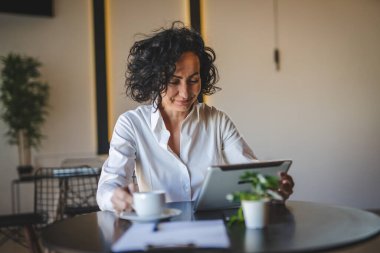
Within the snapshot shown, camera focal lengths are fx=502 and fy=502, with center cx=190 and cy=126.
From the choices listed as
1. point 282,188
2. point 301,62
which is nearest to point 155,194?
point 282,188

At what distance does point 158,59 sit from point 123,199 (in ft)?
2.20

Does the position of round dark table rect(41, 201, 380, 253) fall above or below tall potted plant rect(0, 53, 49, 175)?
below

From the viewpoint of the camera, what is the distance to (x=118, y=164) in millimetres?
1837

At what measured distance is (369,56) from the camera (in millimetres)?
5887

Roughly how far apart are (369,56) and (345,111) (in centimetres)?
70

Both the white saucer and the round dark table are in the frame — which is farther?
the white saucer

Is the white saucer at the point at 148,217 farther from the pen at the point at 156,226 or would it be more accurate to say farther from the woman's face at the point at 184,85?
the woman's face at the point at 184,85

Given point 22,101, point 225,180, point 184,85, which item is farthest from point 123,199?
point 22,101

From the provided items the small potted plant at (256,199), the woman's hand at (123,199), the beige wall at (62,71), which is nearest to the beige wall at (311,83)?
the beige wall at (62,71)

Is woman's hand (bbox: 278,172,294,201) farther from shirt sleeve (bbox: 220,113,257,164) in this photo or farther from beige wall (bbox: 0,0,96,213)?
beige wall (bbox: 0,0,96,213)

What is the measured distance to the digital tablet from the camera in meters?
1.47

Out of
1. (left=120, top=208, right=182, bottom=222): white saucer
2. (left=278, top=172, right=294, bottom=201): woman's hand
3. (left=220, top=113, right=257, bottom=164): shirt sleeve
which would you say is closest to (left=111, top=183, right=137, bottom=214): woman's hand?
(left=120, top=208, right=182, bottom=222): white saucer

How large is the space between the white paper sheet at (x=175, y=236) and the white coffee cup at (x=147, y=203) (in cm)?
4

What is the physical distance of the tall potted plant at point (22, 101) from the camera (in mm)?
5098
